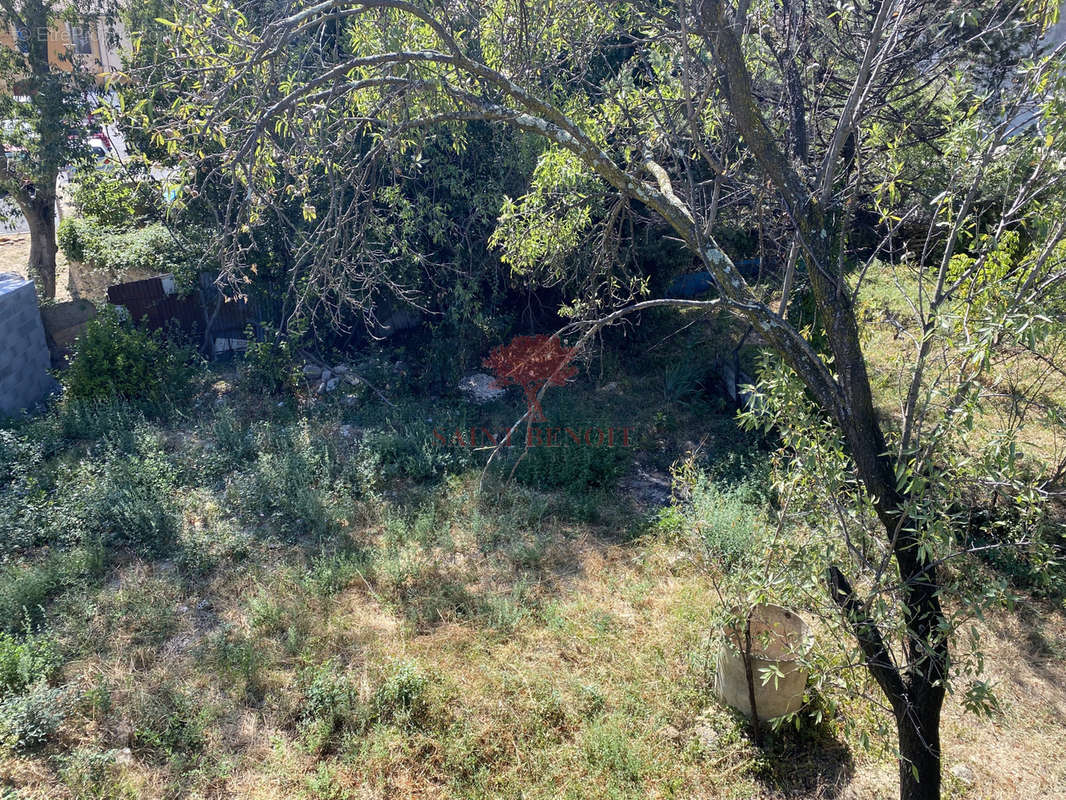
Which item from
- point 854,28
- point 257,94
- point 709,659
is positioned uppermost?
point 854,28

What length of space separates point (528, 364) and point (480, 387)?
26.5 inches

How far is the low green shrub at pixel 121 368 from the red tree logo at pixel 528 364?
3369 mm

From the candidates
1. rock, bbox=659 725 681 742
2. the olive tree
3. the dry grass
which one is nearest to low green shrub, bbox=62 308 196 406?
the dry grass

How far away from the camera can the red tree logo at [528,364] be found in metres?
7.39

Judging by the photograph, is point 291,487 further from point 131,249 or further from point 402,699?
point 131,249

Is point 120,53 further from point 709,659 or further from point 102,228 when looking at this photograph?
point 709,659

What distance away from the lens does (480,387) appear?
7.87 metres

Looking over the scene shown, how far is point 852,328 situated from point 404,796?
3089 mm

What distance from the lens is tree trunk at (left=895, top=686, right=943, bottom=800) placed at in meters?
2.96

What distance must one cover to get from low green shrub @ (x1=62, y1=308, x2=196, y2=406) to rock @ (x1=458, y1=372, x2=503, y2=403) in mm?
2983

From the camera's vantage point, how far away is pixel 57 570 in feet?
15.6

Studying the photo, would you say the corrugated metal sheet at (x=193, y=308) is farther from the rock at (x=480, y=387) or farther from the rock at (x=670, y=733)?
the rock at (x=670, y=733)

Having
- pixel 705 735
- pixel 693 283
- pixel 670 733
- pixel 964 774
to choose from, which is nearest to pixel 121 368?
pixel 670 733

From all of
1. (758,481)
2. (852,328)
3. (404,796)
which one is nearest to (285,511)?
(404,796)
